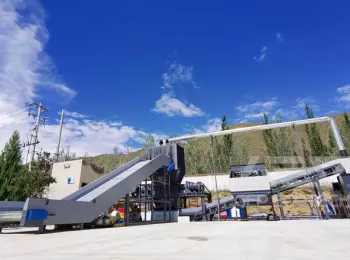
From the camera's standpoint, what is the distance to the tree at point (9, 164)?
2242cm

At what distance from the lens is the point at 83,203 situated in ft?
28.3

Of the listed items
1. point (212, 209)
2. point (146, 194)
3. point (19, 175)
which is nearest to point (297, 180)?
point (212, 209)

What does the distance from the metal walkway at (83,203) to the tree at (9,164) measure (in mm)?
15225

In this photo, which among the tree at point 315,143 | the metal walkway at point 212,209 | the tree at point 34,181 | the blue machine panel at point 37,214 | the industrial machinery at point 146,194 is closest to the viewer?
the blue machine panel at point 37,214

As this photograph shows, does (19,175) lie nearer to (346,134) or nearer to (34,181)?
(34,181)

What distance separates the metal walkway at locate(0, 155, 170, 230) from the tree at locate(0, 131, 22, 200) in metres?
15.2

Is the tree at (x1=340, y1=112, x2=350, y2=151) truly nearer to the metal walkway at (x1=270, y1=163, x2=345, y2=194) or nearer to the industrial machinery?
the industrial machinery

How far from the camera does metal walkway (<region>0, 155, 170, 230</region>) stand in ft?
23.6

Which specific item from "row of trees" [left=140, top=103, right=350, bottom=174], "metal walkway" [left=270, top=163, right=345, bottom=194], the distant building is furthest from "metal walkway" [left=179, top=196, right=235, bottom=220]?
"row of trees" [left=140, top=103, right=350, bottom=174]

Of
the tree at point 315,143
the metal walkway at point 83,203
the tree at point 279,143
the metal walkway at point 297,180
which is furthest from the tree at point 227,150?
the metal walkway at point 83,203

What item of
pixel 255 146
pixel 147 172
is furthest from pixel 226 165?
pixel 255 146

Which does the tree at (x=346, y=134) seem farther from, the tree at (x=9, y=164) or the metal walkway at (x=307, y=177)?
the tree at (x=9, y=164)

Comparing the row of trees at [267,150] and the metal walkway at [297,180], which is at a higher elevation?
the row of trees at [267,150]

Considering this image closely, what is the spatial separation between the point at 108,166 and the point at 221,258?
143 ft
